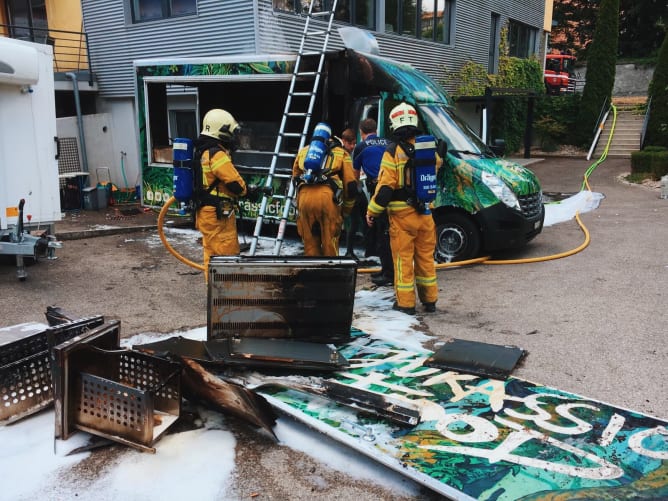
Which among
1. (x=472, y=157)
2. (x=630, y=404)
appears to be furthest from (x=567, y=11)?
(x=630, y=404)

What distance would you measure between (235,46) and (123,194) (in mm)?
4383

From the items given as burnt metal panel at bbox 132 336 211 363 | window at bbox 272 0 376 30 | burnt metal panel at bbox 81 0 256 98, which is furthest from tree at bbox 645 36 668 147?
burnt metal panel at bbox 132 336 211 363

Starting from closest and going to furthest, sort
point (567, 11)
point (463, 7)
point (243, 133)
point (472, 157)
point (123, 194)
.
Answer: point (472, 157)
point (243, 133)
point (123, 194)
point (463, 7)
point (567, 11)

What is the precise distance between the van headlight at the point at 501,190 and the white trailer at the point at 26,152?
5.32 m

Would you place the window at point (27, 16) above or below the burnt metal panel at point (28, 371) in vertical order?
above

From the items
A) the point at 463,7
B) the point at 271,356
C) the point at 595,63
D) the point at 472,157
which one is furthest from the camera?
the point at 595,63

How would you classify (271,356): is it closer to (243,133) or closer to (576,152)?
(243,133)

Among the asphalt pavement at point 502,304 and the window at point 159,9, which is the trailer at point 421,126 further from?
the window at point 159,9

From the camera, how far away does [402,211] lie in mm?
5254

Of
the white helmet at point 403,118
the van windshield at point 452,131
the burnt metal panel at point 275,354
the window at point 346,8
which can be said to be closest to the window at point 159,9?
the window at point 346,8

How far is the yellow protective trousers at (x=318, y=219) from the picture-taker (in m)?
5.70

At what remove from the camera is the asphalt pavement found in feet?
10.9

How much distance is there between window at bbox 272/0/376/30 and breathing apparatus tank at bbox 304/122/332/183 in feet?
23.2

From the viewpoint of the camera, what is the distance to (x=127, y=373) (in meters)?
3.61
